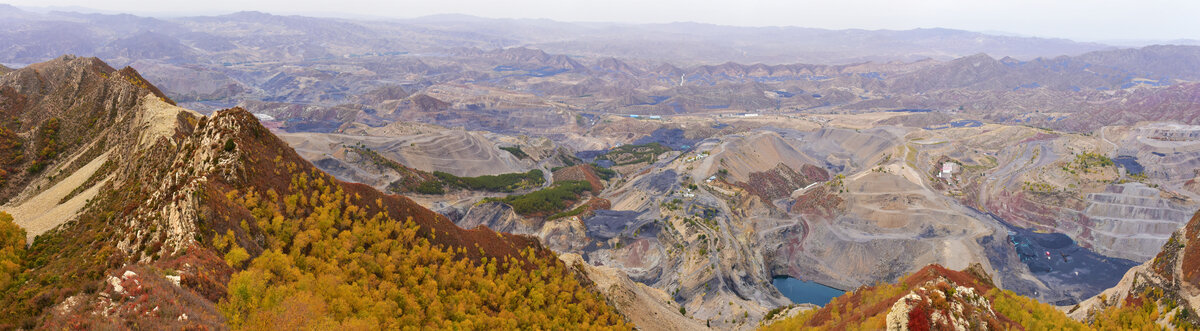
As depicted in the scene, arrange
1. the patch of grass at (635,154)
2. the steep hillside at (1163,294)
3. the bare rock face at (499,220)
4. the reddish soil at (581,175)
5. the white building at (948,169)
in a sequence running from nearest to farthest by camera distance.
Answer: the steep hillside at (1163,294), the bare rock face at (499,220), the reddish soil at (581,175), the white building at (948,169), the patch of grass at (635,154)

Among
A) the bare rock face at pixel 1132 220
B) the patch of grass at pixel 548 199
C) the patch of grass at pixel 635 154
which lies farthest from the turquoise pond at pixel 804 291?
the patch of grass at pixel 635 154

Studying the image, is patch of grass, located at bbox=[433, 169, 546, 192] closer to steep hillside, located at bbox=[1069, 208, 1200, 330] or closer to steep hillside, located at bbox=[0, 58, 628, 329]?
steep hillside, located at bbox=[0, 58, 628, 329]

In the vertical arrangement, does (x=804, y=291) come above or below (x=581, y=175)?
below

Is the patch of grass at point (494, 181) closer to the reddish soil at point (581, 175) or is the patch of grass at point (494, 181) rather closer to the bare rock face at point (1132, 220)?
the reddish soil at point (581, 175)

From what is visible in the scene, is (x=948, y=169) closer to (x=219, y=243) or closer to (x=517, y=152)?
(x=517, y=152)

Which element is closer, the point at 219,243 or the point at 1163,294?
the point at 219,243

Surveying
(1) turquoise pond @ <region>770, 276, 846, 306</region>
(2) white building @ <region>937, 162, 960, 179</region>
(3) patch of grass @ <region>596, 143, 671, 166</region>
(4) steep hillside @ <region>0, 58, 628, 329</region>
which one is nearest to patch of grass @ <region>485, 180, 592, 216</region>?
(3) patch of grass @ <region>596, 143, 671, 166</region>

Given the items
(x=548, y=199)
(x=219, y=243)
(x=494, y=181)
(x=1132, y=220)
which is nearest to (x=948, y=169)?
(x=1132, y=220)
